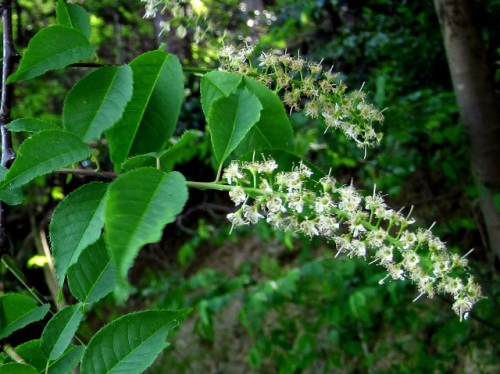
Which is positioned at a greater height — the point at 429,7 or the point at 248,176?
the point at 248,176

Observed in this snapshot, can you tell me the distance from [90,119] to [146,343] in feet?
0.72

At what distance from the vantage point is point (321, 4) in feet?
13.3

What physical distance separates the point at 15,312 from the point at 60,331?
0.06 m

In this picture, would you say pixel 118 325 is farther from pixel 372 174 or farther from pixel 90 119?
pixel 372 174

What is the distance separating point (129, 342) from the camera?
0.56 m

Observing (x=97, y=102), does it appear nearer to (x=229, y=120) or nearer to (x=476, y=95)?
(x=229, y=120)

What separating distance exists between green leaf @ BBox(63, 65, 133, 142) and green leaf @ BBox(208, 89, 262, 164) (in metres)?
0.09

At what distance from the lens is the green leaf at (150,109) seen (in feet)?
1.90

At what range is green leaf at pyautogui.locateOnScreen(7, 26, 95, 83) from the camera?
1.86ft

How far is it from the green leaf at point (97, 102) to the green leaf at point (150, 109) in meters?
0.03

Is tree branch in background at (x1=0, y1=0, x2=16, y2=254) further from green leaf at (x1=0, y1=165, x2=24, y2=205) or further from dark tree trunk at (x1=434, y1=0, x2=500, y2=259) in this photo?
dark tree trunk at (x1=434, y1=0, x2=500, y2=259)

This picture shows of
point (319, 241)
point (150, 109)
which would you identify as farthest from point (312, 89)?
point (319, 241)

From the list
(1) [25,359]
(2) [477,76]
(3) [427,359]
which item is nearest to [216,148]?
(1) [25,359]

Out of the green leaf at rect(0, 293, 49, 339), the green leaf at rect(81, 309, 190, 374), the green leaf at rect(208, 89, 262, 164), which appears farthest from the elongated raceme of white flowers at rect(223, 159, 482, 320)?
the green leaf at rect(0, 293, 49, 339)
